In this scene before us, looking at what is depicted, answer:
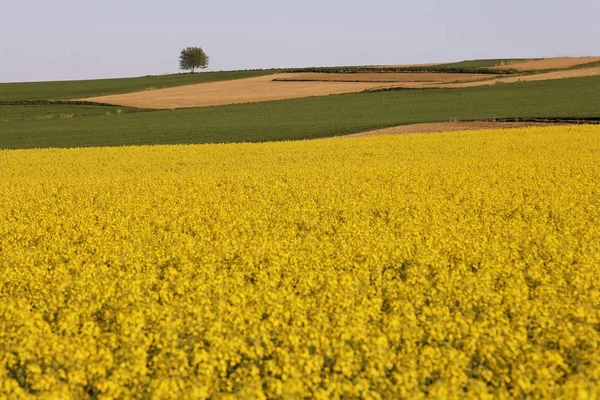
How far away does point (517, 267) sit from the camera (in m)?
10.5

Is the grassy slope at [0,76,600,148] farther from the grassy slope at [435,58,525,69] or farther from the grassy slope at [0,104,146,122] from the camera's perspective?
the grassy slope at [435,58,525,69]

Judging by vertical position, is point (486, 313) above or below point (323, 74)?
below

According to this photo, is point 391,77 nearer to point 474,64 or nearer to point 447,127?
point 474,64

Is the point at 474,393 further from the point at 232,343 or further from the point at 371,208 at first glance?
the point at 371,208

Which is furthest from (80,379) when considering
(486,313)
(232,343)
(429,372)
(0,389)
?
(486,313)

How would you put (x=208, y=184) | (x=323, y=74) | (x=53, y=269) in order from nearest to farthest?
(x=53, y=269), (x=208, y=184), (x=323, y=74)

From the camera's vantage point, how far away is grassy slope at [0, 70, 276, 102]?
8656 cm

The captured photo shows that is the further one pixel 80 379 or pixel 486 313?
pixel 486 313

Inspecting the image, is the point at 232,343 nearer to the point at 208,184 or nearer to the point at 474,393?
the point at 474,393

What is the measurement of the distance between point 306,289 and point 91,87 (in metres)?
94.2

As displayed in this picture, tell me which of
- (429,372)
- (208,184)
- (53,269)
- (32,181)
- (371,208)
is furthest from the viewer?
(32,181)

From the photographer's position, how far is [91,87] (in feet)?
322

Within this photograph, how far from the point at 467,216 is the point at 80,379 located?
32.3 ft

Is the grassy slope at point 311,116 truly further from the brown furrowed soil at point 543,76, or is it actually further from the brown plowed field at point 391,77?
the brown plowed field at point 391,77
